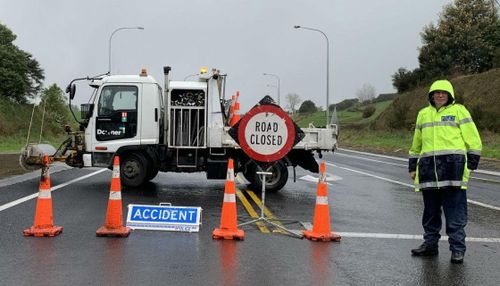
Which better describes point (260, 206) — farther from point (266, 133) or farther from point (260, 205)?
point (266, 133)

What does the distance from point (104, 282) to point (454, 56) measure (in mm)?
51115

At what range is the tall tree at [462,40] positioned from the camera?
47997 millimetres

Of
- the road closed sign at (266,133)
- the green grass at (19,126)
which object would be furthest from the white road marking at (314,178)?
the green grass at (19,126)

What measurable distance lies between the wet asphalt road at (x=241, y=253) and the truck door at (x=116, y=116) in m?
1.92

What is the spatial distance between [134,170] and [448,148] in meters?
7.62

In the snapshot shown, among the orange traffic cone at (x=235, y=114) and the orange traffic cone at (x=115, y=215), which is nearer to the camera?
the orange traffic cone at (x=115, y=215)

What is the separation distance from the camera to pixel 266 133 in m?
7.59

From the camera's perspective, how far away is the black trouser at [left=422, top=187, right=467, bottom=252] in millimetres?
6137

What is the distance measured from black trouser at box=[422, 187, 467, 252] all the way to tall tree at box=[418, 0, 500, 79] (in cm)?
4549

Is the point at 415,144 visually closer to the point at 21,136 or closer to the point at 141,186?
the point at 141,186

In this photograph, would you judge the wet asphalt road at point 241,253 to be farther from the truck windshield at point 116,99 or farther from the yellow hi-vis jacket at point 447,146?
the truck windshield at point 116,99

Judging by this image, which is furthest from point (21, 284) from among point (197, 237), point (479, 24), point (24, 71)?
point (479, 24)

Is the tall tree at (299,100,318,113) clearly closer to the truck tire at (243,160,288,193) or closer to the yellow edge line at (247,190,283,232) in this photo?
the truck tire at (243,160,288,193)

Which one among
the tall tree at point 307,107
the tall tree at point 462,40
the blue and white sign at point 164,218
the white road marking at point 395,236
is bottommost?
the white road marking at point 395,236
